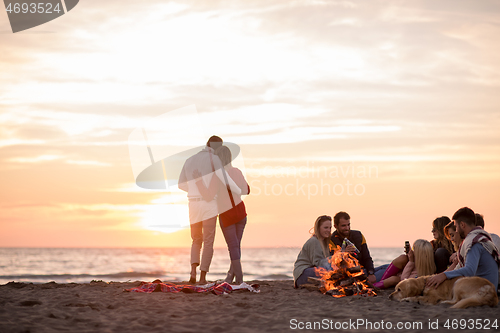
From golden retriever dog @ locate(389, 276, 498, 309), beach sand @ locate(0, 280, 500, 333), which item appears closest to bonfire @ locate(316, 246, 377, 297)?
beach sand @ locate(0, 280, 500, 333)

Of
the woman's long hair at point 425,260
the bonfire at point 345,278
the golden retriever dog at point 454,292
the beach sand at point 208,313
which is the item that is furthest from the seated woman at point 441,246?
the beach sand at point 208,313

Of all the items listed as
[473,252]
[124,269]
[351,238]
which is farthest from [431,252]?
[124,269]

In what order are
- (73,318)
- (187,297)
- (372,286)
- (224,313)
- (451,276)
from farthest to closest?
(372,286) < (187,297) < (451,276) < (224,313) < (73,318)

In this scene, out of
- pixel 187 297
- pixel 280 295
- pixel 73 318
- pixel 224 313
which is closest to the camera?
pixel 73 318

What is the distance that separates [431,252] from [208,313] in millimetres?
3933

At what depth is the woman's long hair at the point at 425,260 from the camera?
7250 mm

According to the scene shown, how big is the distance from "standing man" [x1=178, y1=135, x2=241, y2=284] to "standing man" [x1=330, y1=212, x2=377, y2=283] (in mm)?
1727

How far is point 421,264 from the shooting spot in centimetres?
730

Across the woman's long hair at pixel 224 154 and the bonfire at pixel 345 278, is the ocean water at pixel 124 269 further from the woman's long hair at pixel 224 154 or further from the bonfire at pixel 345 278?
the woman's long hair at pixel 224 154

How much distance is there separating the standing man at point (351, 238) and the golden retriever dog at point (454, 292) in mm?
1483

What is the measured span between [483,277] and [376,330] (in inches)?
87.3

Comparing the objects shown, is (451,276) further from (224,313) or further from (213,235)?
(213,235)

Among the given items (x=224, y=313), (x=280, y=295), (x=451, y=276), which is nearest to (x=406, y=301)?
(x=451, y=276)

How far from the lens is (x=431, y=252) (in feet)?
23.8
